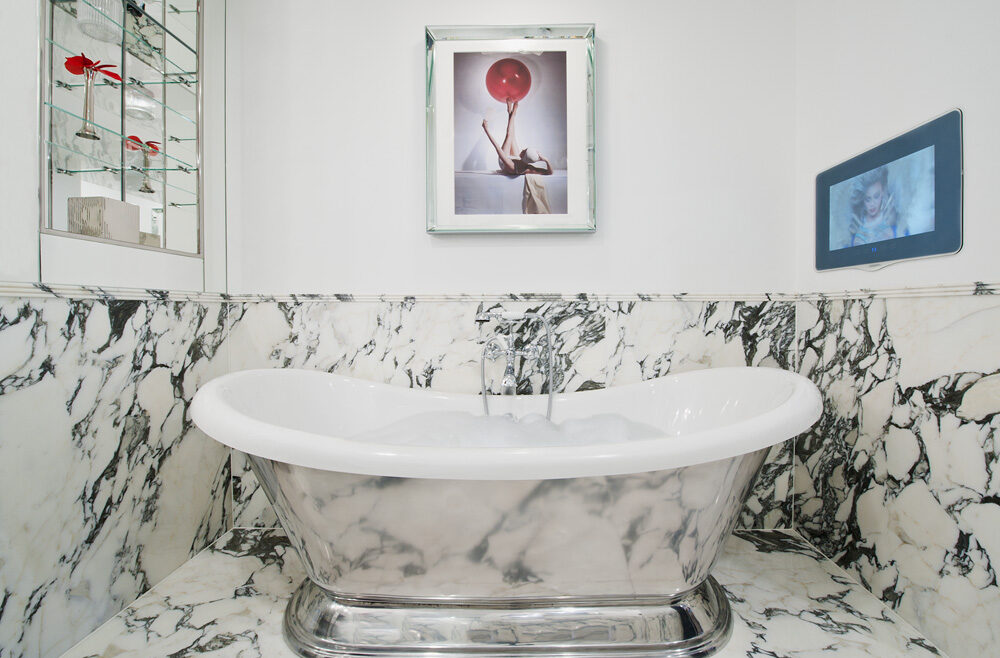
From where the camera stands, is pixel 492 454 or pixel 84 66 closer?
pixel 492 454

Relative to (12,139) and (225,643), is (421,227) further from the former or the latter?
(225,643)

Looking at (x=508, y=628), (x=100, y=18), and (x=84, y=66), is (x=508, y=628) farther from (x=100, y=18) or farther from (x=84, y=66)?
(x=100, y=18)

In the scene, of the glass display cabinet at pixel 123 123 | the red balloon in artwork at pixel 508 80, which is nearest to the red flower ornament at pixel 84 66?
the glass display cabinet at pixel 123 123

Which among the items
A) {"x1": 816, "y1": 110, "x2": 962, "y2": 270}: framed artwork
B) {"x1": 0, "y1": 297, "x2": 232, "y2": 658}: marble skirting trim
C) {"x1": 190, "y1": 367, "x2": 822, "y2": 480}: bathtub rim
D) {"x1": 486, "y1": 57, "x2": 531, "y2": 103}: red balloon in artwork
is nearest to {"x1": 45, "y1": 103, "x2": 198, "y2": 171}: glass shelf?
{"x1": 0, "y1": 297, "x2": 232, "y2": 658}: marble skirting trim

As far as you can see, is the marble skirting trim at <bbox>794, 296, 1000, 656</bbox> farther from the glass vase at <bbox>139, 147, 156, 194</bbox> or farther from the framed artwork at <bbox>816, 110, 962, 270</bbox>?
the glass vase at <bbox>139, 147, 156, 194</bbox>

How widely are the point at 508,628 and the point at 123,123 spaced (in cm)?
159

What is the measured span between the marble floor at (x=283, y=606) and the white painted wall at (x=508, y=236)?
0.87 meters

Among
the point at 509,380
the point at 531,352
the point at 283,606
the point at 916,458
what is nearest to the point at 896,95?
the point at 916,458

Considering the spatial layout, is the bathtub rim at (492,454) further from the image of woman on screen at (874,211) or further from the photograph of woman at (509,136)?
the photograph of woman at (509,136)

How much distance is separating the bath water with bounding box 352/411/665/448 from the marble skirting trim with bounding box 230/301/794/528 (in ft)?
0.73

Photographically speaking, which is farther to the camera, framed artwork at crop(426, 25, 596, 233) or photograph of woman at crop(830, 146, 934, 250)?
framed artwork at crop(426, 25, 596, 233)

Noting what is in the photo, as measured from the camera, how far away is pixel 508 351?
5.38 ft

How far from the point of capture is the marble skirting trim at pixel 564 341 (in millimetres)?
1717

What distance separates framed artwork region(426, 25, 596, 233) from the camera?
1.68 meters
